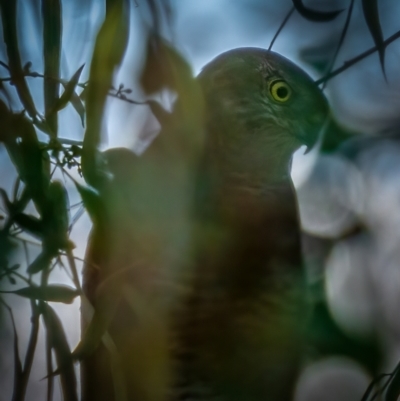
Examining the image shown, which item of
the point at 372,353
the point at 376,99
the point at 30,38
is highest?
the point at 30,38

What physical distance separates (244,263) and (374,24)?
0.27 metres

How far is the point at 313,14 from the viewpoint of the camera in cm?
53

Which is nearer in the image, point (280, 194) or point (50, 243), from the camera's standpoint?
point (50, 243)

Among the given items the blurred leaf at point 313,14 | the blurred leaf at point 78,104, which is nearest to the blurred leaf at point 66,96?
the blurred leaf at point 78,104

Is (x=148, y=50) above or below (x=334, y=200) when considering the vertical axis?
above

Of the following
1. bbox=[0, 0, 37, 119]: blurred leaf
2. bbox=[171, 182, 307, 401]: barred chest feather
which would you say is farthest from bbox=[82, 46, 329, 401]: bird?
bbox=[0, 0, 37, 119]: blurred leaf

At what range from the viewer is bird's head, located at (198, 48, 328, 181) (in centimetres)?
53

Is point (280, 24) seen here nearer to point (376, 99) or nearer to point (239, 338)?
point (376, 99)

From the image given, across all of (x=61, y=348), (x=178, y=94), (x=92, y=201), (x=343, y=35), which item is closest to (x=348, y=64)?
(x=343, y=35)

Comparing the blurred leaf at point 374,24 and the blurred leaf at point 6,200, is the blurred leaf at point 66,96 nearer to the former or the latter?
the blurred leaf at point 6,200

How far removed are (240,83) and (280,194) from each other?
0.43ft

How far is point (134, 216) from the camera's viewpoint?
0.44m

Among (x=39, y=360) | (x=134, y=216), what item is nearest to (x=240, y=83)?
(x=134, y=216)

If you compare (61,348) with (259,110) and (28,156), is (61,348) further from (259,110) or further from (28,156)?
(259,110)
